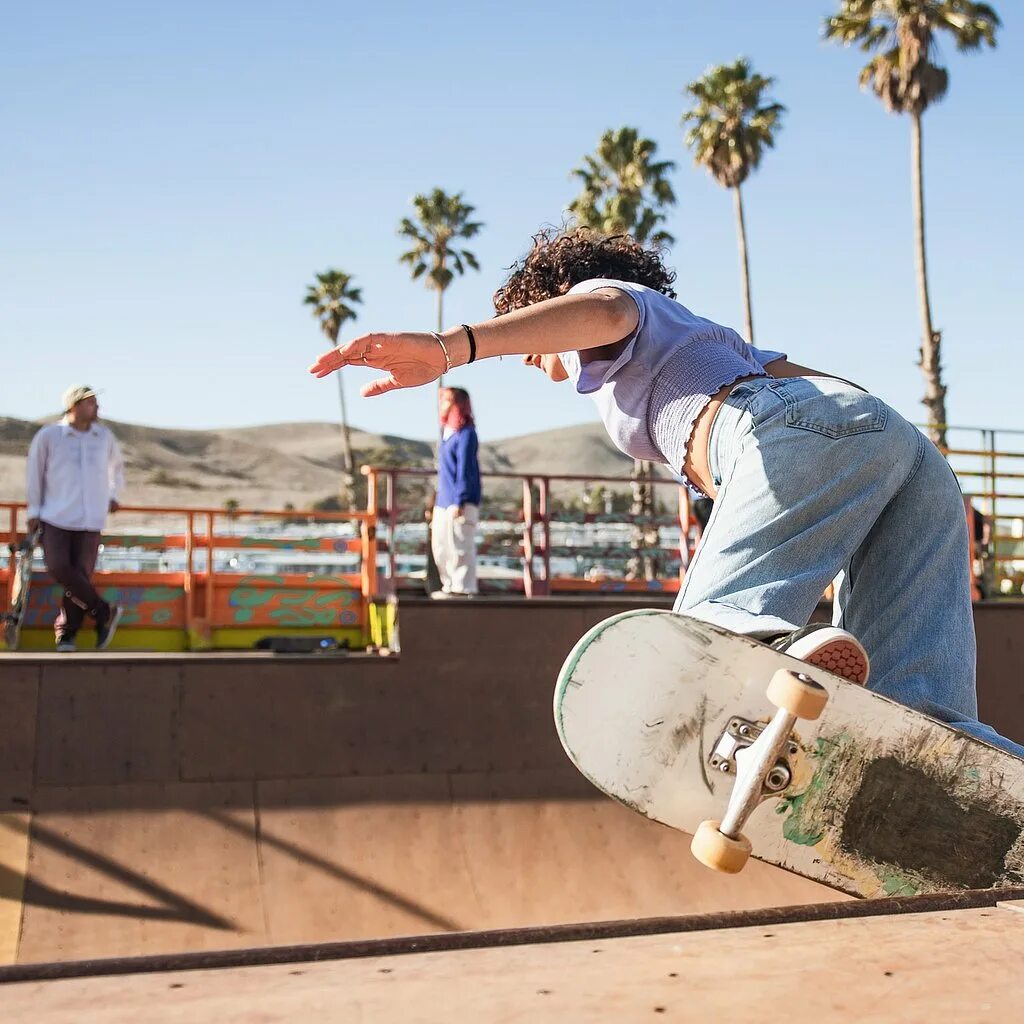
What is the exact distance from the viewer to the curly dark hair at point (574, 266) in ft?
8.53

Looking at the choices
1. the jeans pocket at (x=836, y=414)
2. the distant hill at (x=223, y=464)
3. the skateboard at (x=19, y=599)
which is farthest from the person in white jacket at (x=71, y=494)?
the distant hill at (x=223, y=464)

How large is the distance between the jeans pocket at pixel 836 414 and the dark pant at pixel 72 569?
718 centimetres

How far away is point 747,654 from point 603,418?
29.4 inches

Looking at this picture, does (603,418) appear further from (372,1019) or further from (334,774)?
(334,774)

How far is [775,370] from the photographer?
2.41 meters

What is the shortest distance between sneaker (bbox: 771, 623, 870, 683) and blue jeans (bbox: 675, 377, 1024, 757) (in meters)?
0.06

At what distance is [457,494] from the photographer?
352 inches

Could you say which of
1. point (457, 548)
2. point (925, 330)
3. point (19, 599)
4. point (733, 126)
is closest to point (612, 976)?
point (457, 548)

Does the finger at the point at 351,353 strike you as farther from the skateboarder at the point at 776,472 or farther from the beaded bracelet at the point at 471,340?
the beaded bracelet at the point at 471,340

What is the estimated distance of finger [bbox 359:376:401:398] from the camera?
7.00 feet

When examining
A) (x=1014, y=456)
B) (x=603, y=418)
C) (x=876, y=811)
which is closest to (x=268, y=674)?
(x=603, y=418)

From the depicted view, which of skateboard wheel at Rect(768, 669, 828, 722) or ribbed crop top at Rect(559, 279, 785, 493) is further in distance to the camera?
ribbed crop top at Rect(559, 279, 785, 493)

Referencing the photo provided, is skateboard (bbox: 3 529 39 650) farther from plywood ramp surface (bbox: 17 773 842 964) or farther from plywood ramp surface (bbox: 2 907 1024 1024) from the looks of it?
plywood ramp surface (bbox: 2 907 1024 1024)

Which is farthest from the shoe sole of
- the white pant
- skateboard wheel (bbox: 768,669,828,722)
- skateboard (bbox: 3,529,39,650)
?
Result: skateboard (bbox: 3,529,39,650)
